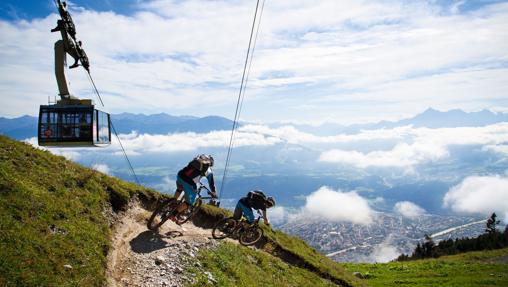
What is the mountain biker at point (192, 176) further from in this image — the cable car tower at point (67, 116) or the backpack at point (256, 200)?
the cable car tower at point (67, 116)

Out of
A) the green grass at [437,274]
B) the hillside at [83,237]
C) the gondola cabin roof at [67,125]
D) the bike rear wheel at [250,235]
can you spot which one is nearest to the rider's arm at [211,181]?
the hillside at [83,237]

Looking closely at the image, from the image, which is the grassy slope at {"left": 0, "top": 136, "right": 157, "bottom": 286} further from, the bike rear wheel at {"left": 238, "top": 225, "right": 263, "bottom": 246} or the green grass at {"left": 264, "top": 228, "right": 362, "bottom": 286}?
the green grass at {"left": 264, "top": 228, "right": 362, "bottom": 286}

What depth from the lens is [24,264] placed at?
10078mm

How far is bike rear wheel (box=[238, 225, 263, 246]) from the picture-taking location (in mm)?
21953

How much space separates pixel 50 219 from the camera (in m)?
12.9

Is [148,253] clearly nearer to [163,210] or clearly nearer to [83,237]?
[83,237]

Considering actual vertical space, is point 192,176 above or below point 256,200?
above

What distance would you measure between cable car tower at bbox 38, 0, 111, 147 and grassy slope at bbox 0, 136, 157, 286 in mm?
7167

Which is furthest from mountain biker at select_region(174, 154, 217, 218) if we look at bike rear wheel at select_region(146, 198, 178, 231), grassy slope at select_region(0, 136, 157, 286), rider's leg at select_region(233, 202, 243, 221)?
grassy slope at select_region(0, 136, 157, 286)

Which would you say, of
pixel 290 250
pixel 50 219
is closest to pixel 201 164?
pixel 50 219

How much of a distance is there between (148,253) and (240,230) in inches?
281

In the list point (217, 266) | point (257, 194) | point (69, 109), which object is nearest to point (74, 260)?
point (217, 266)

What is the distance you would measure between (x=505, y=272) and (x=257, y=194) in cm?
A: 4203

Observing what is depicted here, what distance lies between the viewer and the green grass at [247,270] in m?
15.8
